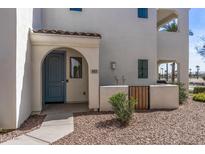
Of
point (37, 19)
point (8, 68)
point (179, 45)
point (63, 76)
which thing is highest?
point (37, 19)

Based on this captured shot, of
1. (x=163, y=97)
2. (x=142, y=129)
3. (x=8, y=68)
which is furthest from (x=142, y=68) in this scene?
(x=8, y=68)

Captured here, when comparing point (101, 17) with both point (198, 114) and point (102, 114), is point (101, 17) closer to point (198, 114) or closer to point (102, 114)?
point (102, 114)

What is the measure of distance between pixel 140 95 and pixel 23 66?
501 centimetres

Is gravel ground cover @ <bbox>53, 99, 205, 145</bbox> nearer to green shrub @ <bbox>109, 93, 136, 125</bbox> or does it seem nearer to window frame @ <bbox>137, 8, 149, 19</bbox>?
green shrub @ <bbox>109, 93, 136, 125</bbox>

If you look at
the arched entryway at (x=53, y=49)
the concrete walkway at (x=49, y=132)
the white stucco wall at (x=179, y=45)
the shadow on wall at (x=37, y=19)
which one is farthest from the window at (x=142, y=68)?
the shadow on wall at (x=37, y=19)

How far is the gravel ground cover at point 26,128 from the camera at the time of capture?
16.8 ft

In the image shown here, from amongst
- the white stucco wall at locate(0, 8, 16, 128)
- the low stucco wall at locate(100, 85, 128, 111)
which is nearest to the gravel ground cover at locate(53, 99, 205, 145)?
the low stucco wall at locate(100, 85, 128, 111)

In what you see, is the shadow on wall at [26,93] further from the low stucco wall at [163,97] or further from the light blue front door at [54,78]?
the low stucco wall at [163,97]

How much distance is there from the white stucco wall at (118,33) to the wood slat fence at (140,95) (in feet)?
7.18

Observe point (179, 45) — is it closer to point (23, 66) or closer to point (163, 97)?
point (163, 97)

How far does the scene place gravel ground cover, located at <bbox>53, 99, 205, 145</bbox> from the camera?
4698 millimetres

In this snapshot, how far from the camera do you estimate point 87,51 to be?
8.11 meters

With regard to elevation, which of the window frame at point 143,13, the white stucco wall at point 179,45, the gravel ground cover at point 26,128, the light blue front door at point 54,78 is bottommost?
the gravel ground cover at point 26,128
